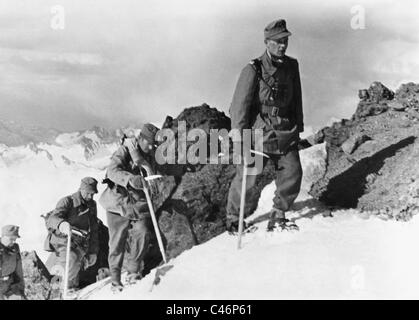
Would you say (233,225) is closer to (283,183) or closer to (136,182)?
(283,183)

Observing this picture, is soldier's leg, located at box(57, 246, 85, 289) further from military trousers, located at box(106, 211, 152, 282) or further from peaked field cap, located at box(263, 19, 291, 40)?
peaked field cap, located at box(263, 19, 291, 40)

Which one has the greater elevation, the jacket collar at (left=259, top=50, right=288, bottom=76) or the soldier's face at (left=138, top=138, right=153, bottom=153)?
the jacket collar at (left=259, top=50, right=288, bottom=76)

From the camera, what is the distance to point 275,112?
959 centimetres

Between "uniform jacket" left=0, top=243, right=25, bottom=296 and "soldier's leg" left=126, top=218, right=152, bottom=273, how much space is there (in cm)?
156

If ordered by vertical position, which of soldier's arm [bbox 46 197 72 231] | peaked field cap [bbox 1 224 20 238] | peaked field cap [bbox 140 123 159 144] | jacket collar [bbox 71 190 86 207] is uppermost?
peaked field cap [bbox 140 123 159 144]

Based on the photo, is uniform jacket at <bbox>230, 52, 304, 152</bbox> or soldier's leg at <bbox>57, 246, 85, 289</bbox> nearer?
uniform jacket at <bbox>230, 52, 304, 152</bbox>

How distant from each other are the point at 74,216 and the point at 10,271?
1055 millimetres

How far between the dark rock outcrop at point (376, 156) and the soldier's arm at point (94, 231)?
303cm

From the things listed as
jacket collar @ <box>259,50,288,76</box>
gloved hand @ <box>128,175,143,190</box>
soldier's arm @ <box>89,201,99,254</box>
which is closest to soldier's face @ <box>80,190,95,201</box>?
soldier's arm @ <box>89,201,99,254</box>

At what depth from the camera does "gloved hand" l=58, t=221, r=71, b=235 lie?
962cm

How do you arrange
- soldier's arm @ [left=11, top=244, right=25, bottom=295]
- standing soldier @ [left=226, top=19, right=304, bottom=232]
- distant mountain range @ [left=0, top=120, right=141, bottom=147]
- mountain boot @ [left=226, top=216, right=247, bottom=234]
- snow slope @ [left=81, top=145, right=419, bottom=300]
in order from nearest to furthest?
snow slope @ [left=81, top=145, right=419, bottom=300] → standing soldier @ [left=226, top=19, right=304, bottom=232] → mountain boot @ [left=226, top=216, right=247, bottom=234] → soldier's arm @ [left=11, top=244, right=25, bottom=295] → distant mountain range @ [left=0, top=120, right=141, bottom=147]

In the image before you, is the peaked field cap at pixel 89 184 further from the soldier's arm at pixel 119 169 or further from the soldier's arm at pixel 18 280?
the soldier's arm at pixel 18 280
